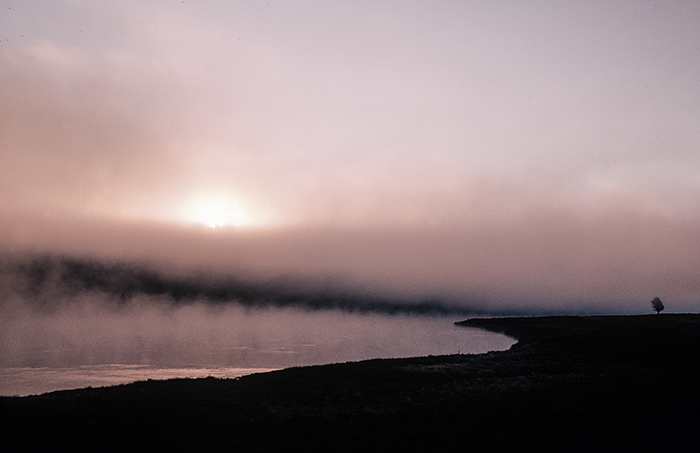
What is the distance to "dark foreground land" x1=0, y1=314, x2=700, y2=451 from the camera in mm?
24109

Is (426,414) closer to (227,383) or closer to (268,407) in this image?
(268,407)

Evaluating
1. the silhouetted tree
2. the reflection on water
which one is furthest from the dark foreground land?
the silhouetted tree

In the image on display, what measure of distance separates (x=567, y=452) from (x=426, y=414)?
35.6ft

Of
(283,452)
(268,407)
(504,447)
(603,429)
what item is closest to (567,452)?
(504,447)

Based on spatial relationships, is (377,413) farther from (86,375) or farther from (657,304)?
(657,304)

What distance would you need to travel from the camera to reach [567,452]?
21.9 m

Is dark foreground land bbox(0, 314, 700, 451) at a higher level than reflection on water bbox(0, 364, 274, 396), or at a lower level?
higher

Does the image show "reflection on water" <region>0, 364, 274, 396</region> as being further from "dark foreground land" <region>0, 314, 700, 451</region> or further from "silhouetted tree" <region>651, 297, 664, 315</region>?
"silhouetted tree" <region>651, 297, 664, 315</region>

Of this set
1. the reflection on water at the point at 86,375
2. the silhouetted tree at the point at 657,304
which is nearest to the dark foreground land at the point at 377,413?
the reflection on water at the point at 86,375

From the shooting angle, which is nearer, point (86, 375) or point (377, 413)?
point (377, 413)

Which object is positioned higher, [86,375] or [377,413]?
[377,413]

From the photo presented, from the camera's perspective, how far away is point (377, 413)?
3164cm

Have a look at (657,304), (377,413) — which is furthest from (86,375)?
(657,304)

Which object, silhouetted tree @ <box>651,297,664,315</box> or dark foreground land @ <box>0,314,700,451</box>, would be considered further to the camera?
silhouetted tree @ <box>651,297,664,315</box>
